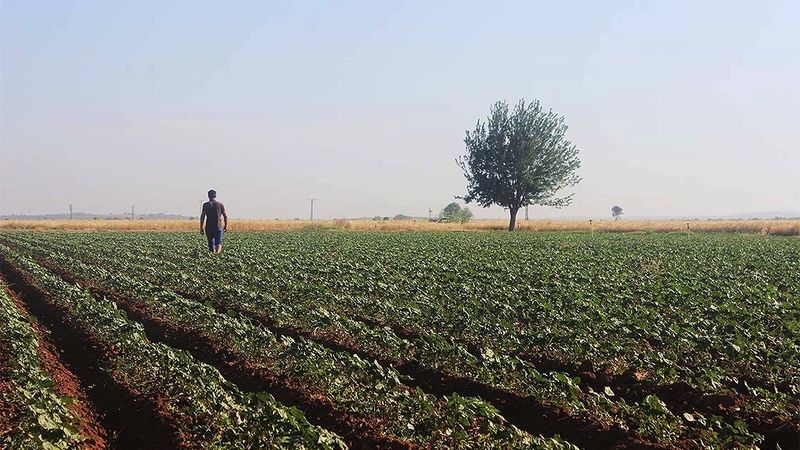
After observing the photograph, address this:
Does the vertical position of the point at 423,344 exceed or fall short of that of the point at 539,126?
it falls short

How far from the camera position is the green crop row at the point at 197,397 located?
609cm

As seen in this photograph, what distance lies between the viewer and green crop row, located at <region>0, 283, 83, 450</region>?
5.83 metres

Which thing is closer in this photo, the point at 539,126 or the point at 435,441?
the point at 435,441

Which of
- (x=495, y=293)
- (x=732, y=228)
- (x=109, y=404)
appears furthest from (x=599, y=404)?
(x=732, y=228)

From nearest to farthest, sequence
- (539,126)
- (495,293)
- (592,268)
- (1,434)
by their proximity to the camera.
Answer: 1. (1,434)
2. (495,293)
3. (592,268)
4. (539,126)

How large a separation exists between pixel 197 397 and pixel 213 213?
13.8 m

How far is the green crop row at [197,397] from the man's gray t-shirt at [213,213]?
8.73 meters

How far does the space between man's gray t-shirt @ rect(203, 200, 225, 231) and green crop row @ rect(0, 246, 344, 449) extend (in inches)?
344

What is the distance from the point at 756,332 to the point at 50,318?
11.4 m

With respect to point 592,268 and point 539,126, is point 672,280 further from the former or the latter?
point 539,126

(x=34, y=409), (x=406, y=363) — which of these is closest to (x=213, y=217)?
(x=406, y=363)

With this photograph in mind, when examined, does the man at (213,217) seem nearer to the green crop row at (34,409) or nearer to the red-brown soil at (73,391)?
the red-brown soil at (73,391)

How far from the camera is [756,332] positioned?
10.3 metres

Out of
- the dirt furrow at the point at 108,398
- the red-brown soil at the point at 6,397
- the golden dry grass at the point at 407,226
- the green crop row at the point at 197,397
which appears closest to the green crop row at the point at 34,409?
the red-brown soil at the point at 6,397
